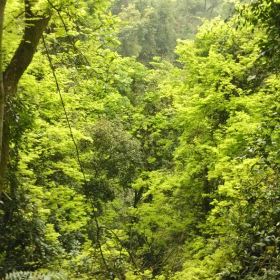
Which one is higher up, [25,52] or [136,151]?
[25,52]

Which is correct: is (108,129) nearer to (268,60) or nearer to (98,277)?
(98,277)

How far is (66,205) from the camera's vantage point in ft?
37.3

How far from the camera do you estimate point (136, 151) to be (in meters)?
15.8

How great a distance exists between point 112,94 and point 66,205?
7190mm

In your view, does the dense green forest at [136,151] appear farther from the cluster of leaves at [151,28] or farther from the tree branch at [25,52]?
the cluster of leaves at [151,28]

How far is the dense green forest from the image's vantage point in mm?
5086

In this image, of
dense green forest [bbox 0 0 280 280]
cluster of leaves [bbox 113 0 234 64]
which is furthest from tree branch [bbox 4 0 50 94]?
cluster of leaves [bbox 113 0 234 64]

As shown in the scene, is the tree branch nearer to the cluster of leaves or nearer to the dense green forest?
the dense green forest

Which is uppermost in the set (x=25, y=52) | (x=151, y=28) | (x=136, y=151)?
(x=151, y=28)

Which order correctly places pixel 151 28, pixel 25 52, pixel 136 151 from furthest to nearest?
1. pixel 151 28
2. pixel 136 151
3. pixel 25 52

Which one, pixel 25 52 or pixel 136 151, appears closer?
pixel 25 52

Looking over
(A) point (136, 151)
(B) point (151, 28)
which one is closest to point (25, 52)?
(A) point (136, 151)

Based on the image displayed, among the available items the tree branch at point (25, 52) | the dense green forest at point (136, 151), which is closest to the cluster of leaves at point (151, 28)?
the dense green forest at point (136, 151)

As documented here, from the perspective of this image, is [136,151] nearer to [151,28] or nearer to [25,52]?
[25,52]
